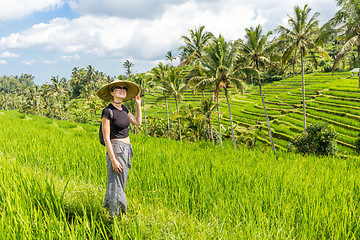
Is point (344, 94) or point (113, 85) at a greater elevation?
point (113, 85)

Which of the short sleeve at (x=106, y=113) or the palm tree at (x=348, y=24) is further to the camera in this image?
the palm tree at (x=348, y=24)

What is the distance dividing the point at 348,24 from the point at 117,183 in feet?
66.1

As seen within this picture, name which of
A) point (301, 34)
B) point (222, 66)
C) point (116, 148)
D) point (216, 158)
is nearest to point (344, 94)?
point (301, 34)

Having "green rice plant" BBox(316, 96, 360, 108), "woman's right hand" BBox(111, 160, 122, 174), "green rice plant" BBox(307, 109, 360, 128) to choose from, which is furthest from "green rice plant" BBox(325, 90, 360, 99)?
"woman's right hand" BBox(111, 160, 122, 174)

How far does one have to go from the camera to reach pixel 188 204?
8.11 ft

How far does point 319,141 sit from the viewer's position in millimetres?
13617

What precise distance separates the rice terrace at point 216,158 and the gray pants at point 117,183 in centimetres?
14

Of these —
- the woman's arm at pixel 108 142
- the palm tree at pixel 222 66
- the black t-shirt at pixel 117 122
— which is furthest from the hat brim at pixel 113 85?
the palm tree at pixel 222 66

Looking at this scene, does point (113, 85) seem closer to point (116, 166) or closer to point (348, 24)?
point (116, 166)

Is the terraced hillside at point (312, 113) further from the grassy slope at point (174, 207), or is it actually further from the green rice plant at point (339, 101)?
the grassy slope at point (174, 207)

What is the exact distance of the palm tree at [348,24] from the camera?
1488cm

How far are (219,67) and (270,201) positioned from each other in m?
15.4

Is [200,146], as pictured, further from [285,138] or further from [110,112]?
[285,138]

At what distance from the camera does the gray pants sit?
7.26 feet
